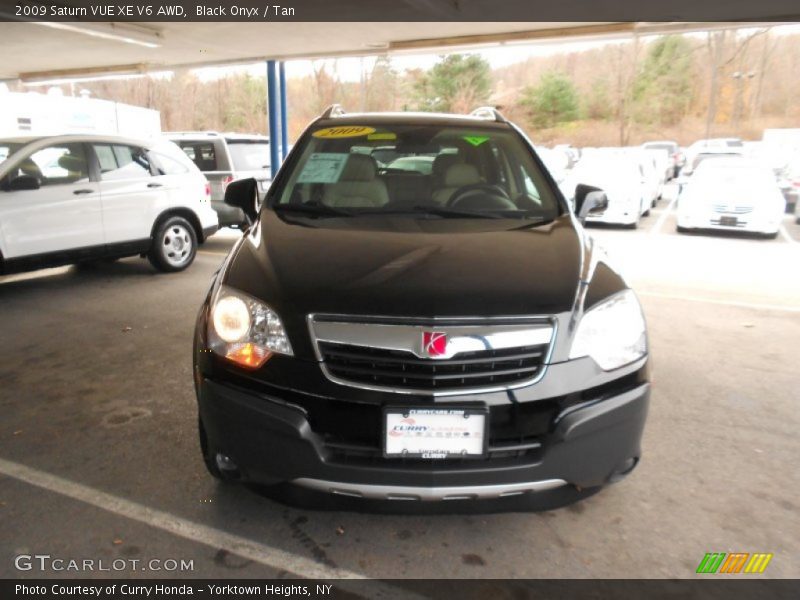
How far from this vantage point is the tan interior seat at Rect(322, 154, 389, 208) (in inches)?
122

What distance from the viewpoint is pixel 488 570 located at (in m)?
2.19

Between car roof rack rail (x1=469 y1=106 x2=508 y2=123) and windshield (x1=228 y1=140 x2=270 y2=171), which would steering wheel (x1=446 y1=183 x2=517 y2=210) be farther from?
windshield (x1=228 y1=140 x2=270 y2=171)

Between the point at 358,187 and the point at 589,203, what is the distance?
1292 mm

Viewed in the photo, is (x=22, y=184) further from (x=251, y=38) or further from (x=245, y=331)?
(x=251, y=38)

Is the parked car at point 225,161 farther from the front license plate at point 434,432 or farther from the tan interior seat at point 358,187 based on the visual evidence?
the front license plate at point 434,432

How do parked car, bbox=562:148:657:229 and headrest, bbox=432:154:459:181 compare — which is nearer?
headrest, bbox=432:154:459:181

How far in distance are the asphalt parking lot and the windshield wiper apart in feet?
4.09

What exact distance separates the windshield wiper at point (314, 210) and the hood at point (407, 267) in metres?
0.08

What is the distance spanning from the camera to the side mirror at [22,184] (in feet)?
18.3

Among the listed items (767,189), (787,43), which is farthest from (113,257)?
(787,43)

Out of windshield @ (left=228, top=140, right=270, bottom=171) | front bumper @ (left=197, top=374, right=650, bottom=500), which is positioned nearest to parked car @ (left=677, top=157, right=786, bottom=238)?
windshield @ (left=228, top=140, right=270, bottom=171)

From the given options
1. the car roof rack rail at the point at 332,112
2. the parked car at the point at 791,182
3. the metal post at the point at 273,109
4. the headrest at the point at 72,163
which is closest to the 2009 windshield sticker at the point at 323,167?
the car roof rack rail at the point at 332,112

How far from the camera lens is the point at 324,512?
2.43 meters

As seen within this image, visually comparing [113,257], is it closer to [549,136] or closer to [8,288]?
[8,288]
